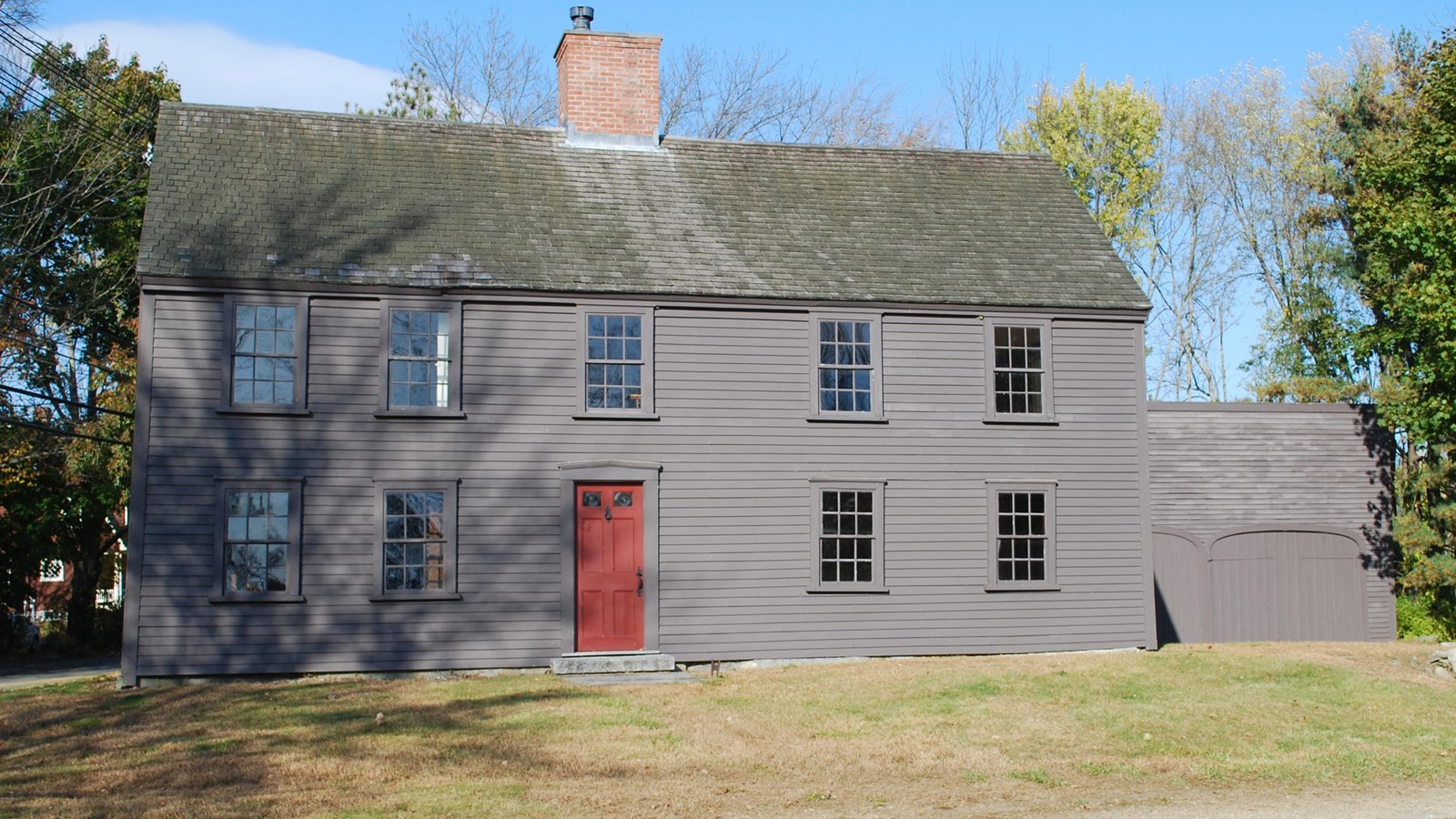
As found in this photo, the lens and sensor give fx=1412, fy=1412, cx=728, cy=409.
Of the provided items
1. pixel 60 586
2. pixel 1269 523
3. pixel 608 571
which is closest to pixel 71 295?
pixel 60 586

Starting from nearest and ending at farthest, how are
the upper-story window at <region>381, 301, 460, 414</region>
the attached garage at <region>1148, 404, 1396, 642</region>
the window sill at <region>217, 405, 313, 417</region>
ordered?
the window sill at <region>217, 405, 313, 417</region>, the upper-story window at <region>381, 301, 460, 414</region>, the attached garage at <region>1148, 404, 1396, 642</region>

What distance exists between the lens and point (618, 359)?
18.5 m

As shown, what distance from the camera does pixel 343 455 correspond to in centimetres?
1772

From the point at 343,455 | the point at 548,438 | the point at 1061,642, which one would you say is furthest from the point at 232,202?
the point at 1061,642

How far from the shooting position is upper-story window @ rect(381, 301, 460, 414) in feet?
59.0

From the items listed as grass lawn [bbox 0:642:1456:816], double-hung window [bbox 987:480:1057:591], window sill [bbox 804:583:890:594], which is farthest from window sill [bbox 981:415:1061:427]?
grass lawn [bbox 0:642:1456:816]

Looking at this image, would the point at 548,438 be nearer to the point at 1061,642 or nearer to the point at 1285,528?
the point at 1061,642

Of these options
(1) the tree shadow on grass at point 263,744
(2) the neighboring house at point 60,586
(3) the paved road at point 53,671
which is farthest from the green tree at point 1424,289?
(2) the neighboring house at point 60,586

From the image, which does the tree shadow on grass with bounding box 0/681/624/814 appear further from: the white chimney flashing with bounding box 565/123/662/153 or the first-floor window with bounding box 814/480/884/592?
the white chimney flashing with bounding box 565/123/662/153

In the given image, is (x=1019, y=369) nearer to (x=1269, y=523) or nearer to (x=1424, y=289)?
(x=1269, y=523)

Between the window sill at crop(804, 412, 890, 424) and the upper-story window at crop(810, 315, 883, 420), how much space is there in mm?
17

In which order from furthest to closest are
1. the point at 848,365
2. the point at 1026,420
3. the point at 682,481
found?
the point at 1026,420 → the point at 848,365 → the point at 682,481

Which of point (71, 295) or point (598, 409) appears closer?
point (598, 409)

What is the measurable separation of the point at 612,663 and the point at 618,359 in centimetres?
392
